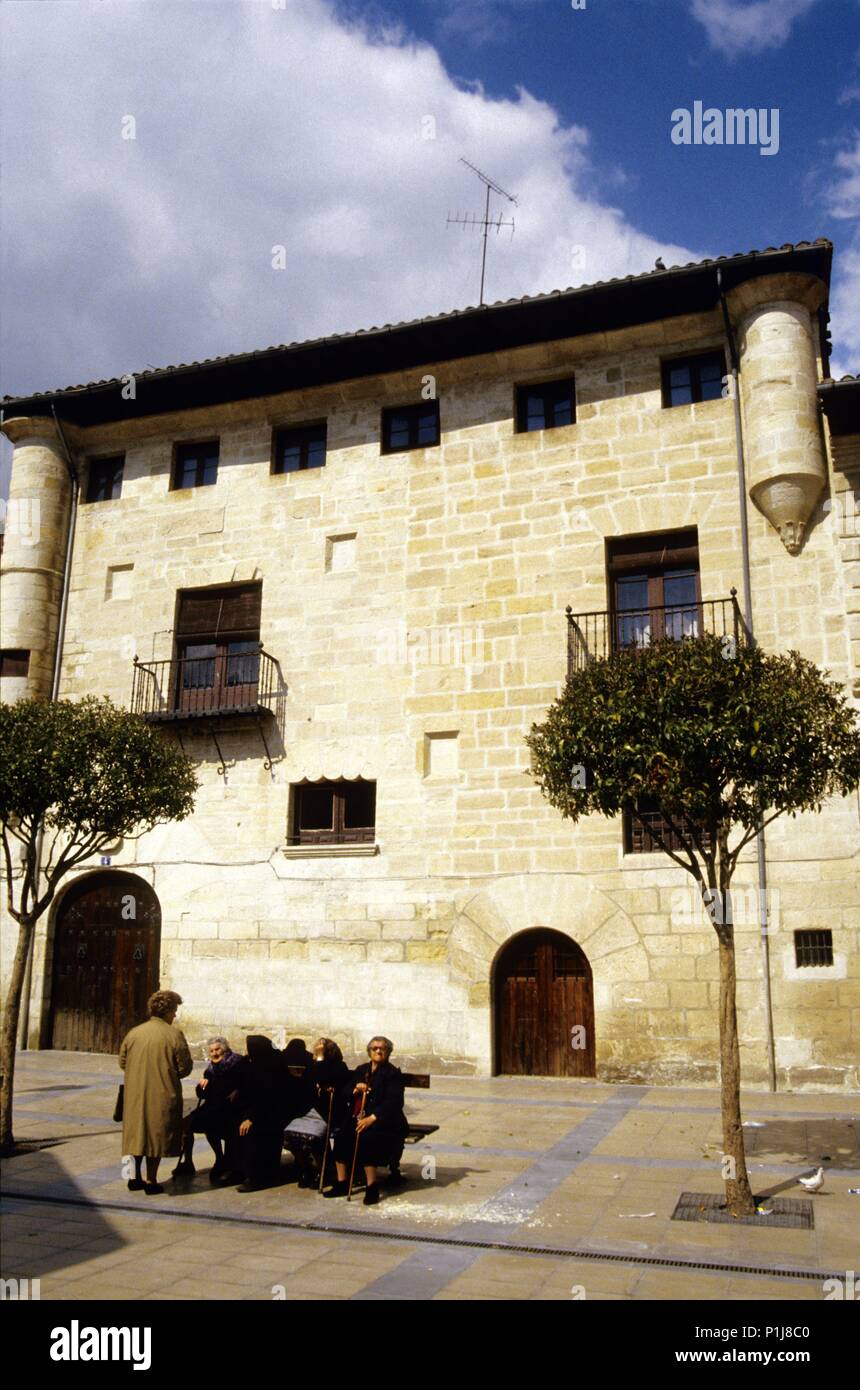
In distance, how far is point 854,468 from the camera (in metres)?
13.4

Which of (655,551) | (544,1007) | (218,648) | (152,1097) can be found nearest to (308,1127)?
(152,1097)

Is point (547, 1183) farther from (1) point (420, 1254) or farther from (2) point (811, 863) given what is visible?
(2) point (811, 863)

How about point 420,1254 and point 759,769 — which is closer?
point 420,1254

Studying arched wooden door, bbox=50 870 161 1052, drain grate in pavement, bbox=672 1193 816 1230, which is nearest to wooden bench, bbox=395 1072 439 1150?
drain grate in pavement, bbox=672 1193 816 1230

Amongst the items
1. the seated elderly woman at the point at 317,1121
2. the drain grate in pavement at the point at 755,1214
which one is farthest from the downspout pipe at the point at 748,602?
the seated elderly woman at the point at 317,1121

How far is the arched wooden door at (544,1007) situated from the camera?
13.4m

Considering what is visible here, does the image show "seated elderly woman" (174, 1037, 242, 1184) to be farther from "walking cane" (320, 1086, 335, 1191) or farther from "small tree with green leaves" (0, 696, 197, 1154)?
"small tree with green leaves" (0, 696, 197, 1154)

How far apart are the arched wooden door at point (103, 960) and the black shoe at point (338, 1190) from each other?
8.85 metres

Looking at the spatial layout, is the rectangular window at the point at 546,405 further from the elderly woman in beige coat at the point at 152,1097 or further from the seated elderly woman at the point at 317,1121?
the elderly woman in beige coat at the point at 152,1097

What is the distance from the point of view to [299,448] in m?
17.0

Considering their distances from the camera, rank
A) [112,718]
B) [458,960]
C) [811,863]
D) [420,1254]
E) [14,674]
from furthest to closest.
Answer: [14,674] < [458,960] < [811,863] < [112,718] < [420,1254]

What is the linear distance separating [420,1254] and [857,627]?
9522 millimetres
